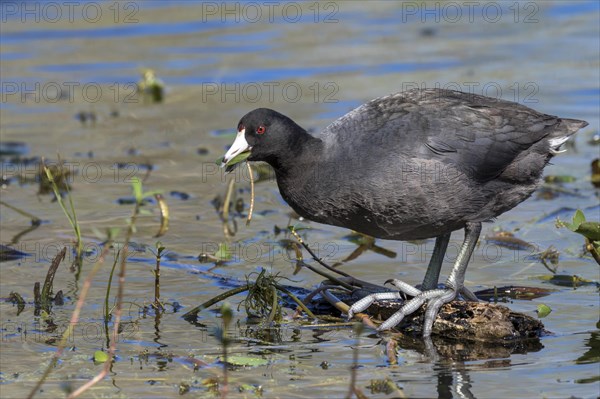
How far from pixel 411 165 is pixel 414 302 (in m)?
0.72

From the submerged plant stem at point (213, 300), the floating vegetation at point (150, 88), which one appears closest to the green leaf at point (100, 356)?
the submerged plant stem at point (213, 300)

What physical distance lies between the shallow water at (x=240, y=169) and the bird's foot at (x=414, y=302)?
9.0 inches

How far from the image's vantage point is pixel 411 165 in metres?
5.73

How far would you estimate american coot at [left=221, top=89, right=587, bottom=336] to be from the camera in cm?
571

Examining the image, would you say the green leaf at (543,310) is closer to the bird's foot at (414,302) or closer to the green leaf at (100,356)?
the bird's foot at (414,302)

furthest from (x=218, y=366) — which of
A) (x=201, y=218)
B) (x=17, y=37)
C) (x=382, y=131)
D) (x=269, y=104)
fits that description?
(x=17, y=37)

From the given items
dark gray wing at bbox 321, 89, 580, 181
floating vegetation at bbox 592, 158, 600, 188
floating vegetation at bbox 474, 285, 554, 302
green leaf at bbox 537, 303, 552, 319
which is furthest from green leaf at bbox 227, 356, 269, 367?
floating vegetation at bbox 592, 158, 600, 188

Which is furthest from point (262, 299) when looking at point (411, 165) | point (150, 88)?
point (150, 88)

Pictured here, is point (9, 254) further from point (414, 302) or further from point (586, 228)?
point (586, 228)

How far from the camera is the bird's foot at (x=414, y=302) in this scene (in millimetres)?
5598

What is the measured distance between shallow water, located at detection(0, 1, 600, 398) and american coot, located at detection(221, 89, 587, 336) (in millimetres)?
595

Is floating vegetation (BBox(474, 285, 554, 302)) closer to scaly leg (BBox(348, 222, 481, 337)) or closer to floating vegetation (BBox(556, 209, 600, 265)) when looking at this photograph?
scaly leg (BBox(348, 222, 481, 337))

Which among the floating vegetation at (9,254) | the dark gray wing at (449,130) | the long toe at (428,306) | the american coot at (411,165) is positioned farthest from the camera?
the floating vegetation at (9,254)

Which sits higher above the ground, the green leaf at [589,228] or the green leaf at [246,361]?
the green leaf at [589,228]
